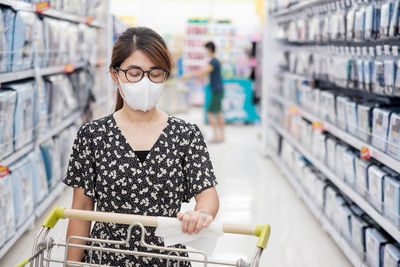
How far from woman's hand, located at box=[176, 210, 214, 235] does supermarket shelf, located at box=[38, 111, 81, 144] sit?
9.69 feet

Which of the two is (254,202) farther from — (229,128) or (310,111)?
(229,128)

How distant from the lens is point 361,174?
346cm

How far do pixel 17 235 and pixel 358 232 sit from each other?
2.29m

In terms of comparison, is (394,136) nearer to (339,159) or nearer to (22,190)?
(339,159)

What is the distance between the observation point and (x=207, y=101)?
33.3 ft

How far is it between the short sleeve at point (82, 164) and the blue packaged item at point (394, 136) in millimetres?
1849

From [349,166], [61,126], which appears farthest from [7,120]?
[349,166]

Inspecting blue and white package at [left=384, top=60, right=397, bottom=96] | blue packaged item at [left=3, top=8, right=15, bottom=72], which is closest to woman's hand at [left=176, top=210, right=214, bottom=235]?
blue and white package at [left=384, top=60, right=397, bottom=96]

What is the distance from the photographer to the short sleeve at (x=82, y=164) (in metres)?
1.72

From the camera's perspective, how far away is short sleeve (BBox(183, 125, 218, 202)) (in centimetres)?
172

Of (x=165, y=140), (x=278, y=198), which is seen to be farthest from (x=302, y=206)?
(x=165, y=140)

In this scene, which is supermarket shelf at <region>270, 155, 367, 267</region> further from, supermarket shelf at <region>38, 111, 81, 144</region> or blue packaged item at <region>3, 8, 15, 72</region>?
blue packaged item at <region>3, 8, 15, 72</region>

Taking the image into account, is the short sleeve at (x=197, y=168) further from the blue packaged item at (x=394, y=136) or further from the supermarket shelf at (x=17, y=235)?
the supermarket shelf at (x=17, y=235)

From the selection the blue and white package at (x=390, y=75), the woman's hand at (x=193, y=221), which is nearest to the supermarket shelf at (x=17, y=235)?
the woman's hand at (x=193, y=221)
